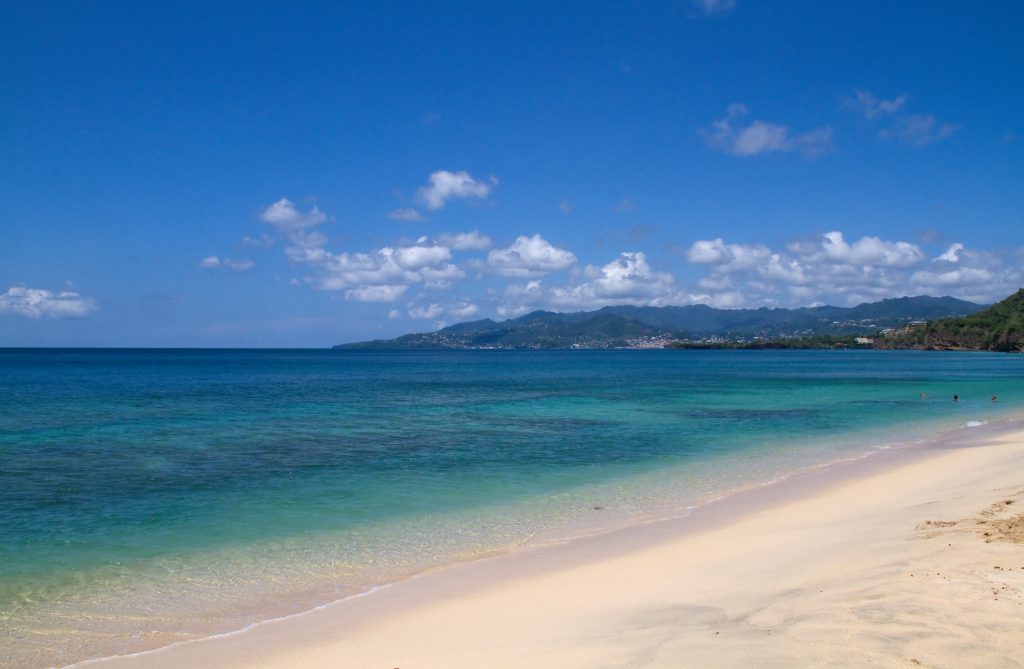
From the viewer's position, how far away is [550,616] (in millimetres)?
8625

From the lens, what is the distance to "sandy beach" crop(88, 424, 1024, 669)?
686 centimetres

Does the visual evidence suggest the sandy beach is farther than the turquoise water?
No

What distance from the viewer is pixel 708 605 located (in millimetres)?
8531

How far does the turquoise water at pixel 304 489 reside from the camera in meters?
9.84

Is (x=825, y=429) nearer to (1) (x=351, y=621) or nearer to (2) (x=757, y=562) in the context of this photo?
(2) (x=757, y=562)

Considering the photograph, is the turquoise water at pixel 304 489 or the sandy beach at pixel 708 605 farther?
the turquoise water at pixel 304 489

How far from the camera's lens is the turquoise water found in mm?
9836

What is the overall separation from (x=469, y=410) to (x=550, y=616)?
32.8m

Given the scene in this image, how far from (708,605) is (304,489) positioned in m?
12.0

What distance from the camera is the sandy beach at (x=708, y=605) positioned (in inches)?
270

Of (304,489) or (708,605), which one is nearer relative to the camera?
(708,605)

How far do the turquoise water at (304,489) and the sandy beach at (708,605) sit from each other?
46.8 inches

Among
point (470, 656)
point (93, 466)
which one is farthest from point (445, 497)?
point (93, 466)

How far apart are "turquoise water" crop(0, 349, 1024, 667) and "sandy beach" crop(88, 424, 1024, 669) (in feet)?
3.90
